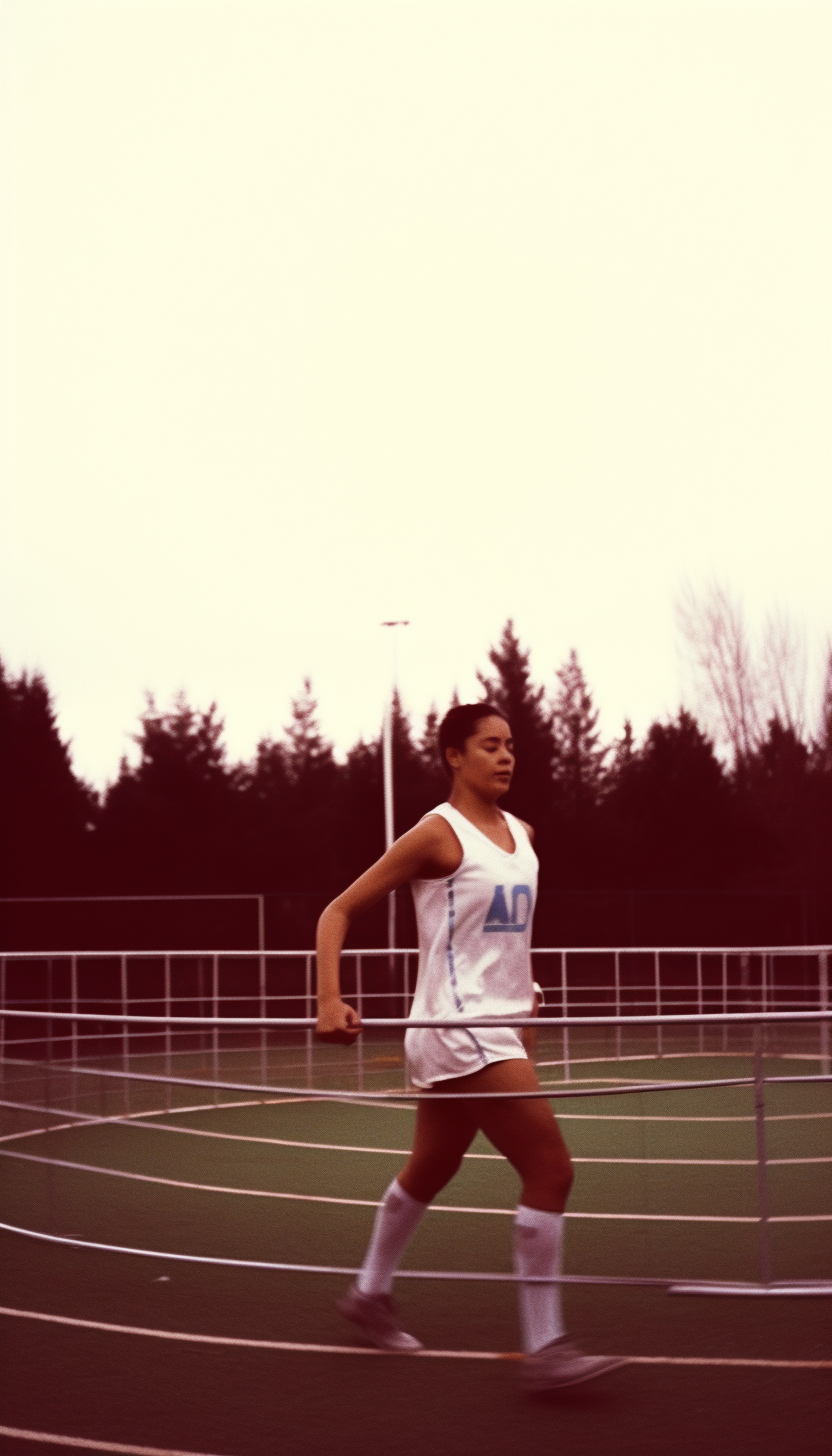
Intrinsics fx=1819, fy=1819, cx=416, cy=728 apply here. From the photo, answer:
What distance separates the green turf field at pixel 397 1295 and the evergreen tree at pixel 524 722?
1606 inches

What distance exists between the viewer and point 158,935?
32562mm

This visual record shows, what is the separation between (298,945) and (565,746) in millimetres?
28737

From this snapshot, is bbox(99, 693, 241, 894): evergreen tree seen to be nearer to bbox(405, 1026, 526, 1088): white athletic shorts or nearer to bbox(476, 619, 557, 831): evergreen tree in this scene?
bbox(476, 619, 557, 831): evergreen tree

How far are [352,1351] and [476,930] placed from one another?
154 centimetres

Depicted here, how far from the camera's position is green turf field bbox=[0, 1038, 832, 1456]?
16.4 feet

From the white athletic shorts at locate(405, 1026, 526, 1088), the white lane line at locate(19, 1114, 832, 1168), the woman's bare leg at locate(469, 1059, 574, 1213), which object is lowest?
the white lane line at locate(19, 1114, 832, 1168)

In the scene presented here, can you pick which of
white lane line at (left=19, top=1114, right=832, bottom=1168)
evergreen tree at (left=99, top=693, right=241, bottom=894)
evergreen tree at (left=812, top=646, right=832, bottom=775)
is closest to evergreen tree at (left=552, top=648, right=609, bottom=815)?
evergreen tree at (left=99, top=693, right=241, bottom=894)

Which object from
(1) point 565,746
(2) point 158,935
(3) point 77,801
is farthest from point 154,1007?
(1) point 565,746

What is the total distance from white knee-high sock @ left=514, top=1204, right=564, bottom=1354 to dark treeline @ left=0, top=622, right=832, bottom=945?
3310cm

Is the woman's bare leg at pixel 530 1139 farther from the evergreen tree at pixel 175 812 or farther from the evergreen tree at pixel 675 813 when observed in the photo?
the evergreen tree at pixel 675 813

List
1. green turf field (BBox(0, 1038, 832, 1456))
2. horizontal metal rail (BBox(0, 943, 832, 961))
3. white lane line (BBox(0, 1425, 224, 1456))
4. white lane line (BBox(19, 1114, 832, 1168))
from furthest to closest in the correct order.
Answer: horizontal metal rail (BBox(0, 943, 832, 961)) → white lane line (BBox(19, 1114, 832, 1168)) → green turf field (BBox(0, 1038, 832, 1456)) → white lane line (BBox(0, 1425, 224, 1456))

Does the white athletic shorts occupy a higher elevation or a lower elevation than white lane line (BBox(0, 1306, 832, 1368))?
higher

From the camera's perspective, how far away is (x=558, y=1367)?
→ 5254 millimetres

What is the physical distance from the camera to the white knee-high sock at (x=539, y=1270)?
5.33 metres
